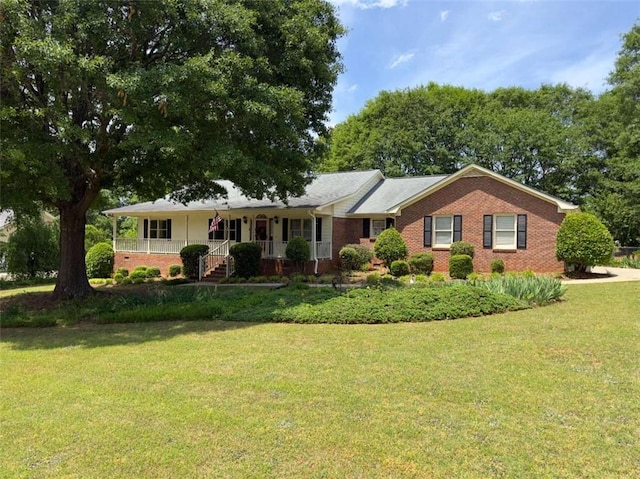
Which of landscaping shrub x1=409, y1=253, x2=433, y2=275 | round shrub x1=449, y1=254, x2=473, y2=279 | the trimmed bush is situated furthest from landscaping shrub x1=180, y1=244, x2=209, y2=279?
round shrub x1=449, y1=254, x2=473, y2=279

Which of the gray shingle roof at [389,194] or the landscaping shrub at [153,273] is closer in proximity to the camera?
the landscaping shrub at [153,273]

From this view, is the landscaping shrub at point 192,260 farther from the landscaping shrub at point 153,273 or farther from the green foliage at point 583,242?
the green foliage at point 583,242

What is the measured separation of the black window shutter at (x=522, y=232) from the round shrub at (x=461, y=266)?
2454mm

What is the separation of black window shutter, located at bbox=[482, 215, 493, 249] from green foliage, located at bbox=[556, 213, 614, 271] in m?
2.86

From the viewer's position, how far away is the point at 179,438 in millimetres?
4180

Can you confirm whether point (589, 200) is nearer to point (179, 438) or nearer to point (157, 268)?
point (157, 268)

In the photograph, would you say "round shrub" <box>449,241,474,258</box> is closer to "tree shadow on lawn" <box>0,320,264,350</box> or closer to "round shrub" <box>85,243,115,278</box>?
"tree shadow on lawn" <box>0,320,264,350</box>

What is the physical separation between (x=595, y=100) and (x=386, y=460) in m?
41.6

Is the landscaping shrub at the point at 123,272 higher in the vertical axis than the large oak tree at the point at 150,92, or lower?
lower

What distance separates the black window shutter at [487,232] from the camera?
19766 mm

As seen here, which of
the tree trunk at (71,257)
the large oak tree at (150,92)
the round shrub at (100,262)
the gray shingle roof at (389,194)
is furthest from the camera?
the gray shingle roof at (389,194)

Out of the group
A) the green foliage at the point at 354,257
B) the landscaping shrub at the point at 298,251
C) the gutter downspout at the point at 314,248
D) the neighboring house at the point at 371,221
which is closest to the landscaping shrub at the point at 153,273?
the neighboring house at the point at 371,221

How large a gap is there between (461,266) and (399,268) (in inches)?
103

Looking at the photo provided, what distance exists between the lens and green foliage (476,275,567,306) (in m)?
11.3
